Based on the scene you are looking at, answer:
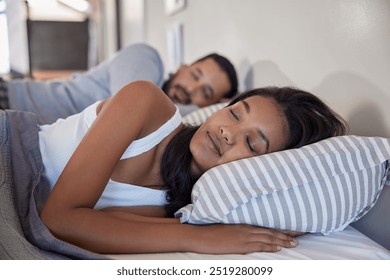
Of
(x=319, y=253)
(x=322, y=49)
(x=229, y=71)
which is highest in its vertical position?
(x=322, y=49)

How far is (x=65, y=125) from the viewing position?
98cm

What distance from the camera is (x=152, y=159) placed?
3.08ft

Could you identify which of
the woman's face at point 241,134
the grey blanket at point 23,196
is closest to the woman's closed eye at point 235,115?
the woman's face at point 241,134

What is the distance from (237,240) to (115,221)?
0.67 feet

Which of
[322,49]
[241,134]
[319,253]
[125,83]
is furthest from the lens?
[125,83]

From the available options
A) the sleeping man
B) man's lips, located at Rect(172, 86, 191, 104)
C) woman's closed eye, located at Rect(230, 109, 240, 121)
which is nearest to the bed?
woman's closed eye, located at Rect(230, 109, 240, 121)

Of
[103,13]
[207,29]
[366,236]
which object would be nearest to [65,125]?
[366,236]

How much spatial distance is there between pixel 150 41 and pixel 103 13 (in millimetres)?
2232

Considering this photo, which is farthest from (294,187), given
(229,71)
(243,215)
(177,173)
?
(229,71)

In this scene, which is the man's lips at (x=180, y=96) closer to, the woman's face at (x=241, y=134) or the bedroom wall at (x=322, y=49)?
the bedroom wall at (x=322, y=49)

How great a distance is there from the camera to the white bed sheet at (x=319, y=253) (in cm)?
73

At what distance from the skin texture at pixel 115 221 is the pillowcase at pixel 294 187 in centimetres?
3

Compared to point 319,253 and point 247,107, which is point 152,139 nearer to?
point 247,107
